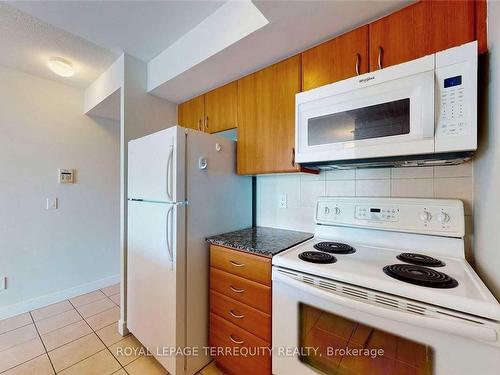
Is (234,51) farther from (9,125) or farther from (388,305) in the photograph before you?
(9,125)

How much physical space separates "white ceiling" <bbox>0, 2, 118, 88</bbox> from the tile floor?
2.48m

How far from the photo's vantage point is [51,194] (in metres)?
2.45

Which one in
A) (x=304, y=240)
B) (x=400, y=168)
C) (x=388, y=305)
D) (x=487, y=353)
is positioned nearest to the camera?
(x=487, y=353)

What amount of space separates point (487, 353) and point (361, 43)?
1.44 metres

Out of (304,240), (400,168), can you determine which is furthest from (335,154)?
(304,240)

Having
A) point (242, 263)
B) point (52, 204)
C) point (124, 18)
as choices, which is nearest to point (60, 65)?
point (124, 18)

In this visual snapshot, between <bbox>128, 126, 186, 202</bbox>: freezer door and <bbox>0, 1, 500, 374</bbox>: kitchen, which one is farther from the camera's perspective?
<bbox>128, 126, 186, 202</bbox>: freezer door

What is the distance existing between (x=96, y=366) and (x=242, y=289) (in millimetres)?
1234

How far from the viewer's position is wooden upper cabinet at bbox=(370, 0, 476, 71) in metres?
0.96

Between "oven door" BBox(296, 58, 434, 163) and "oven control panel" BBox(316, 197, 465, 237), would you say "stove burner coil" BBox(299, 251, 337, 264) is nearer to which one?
"oven control panel" BBox(316, 197, 465, 237)

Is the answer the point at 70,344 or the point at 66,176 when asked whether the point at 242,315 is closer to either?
the point at 70,344

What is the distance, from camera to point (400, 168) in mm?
1349

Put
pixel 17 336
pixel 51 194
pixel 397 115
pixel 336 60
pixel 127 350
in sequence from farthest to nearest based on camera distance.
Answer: pixel 51 194
pixel 17 336
pixel 127 350
pixel 336 60
pixel 397 115

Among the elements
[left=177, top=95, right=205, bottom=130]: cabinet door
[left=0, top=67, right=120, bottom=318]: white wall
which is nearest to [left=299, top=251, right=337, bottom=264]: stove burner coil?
[left=177, top=95, right=205, bottom=130]: cabinet door
